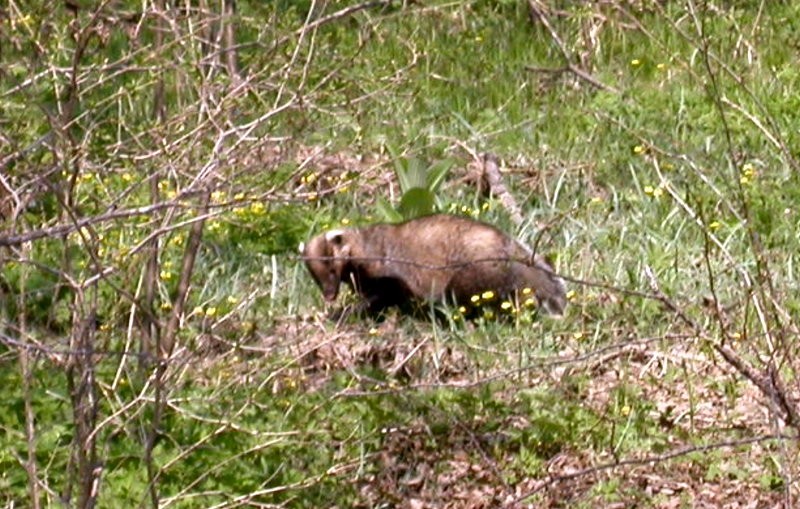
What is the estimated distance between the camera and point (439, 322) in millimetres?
7797

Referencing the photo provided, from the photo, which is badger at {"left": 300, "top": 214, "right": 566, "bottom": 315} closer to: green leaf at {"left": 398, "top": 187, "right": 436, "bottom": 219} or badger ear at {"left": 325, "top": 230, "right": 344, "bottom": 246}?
badger ear at {"left": 325, "top": 230, "right": 344, "bottom": 246}

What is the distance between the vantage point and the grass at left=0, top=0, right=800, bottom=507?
600cm

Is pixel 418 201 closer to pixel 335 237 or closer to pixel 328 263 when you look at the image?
pixel 335 237

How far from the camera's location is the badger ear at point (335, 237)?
8148 millimetres

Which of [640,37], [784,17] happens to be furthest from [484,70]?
[784,17]

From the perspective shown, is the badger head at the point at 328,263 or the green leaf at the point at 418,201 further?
the green leaf at the point at 418,201

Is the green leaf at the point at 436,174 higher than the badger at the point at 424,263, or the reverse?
the green leaf at the point at 436,174

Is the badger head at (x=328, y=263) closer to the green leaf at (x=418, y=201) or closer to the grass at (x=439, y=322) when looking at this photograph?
the grass at (x=439, y=322)

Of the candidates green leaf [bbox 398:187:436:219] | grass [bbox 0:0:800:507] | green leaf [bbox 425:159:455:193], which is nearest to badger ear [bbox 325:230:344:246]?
grass [bbox 0:0:800:507]

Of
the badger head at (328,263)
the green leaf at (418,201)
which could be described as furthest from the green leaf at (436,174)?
the badger head at (328,263)

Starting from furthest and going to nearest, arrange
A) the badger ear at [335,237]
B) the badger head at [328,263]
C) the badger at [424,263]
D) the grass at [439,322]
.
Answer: the badger ear at [335,237] → the badger head at [328,263] → the badger at [424,263] → the grass at [439,322]

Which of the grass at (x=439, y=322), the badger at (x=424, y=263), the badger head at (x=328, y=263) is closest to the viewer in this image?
the grass at (x=439, y=322)

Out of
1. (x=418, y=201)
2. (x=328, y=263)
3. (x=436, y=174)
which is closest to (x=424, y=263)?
(x=328, y=263)

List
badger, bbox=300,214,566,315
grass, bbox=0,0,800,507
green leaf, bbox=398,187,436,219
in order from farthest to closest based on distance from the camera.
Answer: green leaf, bbox=398,187,436,219 → badger, bbox=300,214,566,315 → grass, bbox=0,0,800,507
